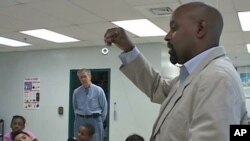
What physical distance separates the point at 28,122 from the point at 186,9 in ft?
23.9

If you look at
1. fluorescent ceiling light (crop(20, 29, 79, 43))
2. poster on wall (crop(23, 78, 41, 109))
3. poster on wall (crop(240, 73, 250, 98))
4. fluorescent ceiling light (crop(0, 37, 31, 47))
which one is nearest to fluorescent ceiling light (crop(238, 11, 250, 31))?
fluorescent ceiling light (crop(20, 29, 79, 43))

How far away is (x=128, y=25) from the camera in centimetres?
523

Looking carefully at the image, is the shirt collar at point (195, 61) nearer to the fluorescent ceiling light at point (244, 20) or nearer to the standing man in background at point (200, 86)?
the standing man in background at point (200, 86)

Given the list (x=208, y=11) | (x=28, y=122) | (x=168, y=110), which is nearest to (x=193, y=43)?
(x=208, y=11)

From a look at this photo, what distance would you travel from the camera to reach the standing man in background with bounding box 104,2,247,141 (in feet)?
2.50

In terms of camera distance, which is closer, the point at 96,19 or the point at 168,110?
the point at 168,110

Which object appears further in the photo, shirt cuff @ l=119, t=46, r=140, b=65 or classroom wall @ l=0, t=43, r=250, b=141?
classroom wall @ l=0, t=43, r=250, b=141

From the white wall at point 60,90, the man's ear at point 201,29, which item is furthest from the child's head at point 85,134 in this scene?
the man's ear at point 201,29

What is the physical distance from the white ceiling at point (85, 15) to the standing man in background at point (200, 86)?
2.29 meters

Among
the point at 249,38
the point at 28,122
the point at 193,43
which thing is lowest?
the point at 28,122

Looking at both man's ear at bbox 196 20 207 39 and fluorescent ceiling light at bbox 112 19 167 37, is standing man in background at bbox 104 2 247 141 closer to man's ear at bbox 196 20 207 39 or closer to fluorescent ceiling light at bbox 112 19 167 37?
man's ear at bbox 196 20 207 39

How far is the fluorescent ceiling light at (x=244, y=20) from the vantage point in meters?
4.49

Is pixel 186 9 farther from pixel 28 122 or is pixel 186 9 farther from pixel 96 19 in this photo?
pixel 28 122

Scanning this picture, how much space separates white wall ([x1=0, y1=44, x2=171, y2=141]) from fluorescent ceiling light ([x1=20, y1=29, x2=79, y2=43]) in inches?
33.3
